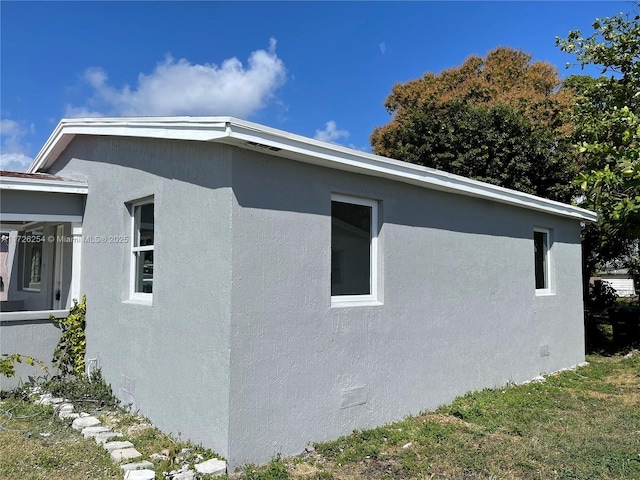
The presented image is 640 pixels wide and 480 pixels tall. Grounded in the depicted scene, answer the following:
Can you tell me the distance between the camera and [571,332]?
360 inches

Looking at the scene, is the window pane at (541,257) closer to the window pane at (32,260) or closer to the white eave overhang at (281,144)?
the white eave overhang at (281,144)

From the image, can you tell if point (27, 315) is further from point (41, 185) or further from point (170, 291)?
point (170, 291)

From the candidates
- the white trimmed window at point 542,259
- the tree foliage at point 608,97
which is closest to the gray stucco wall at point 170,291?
the white trimmed window at point 542,259

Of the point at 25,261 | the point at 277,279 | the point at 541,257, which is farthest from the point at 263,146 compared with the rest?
the point at 25,261

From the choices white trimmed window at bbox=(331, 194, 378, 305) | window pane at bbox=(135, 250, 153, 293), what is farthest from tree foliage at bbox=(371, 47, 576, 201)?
window pane at bbox=(135, 250, 153, 293)

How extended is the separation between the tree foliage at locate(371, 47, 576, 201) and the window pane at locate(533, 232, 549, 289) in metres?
3.94

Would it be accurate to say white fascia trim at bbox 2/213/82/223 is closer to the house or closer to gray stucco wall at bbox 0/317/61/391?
the house

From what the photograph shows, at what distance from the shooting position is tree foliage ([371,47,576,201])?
44.5ft

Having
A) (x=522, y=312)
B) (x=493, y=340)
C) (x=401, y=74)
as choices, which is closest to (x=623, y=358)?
(x=522, y=312)

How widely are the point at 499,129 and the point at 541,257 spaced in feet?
20.9

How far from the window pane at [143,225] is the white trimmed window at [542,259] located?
21.5 feet

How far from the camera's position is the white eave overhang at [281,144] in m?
4.03

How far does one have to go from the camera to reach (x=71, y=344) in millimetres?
6922

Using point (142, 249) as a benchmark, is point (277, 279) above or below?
below
